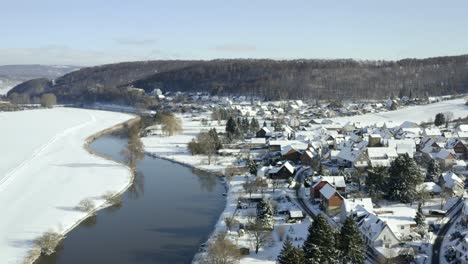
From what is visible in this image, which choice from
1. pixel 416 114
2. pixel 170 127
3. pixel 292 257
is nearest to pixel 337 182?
pixel 292 257

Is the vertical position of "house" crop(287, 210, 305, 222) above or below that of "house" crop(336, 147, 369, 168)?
below

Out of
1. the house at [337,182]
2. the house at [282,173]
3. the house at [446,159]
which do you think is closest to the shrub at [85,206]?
the house at [282,173]

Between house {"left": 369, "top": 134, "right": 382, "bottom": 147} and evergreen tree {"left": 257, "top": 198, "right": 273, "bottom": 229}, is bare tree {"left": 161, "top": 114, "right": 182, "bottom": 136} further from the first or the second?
evergreen tree {"left": 257, "top": 198, "right": 273, "bottom": 229}

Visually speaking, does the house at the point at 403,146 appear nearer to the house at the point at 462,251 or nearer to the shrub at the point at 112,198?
the house at the point at 462,251

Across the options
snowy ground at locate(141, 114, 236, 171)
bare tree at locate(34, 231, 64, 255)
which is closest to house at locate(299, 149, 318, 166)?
snowy ground at locate(141, 114, 236, 171)

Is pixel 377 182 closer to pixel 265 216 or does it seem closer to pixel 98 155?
pixel 265 216

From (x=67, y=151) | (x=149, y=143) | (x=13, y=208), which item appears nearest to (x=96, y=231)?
(x=13, y=208)

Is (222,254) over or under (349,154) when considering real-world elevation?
under
